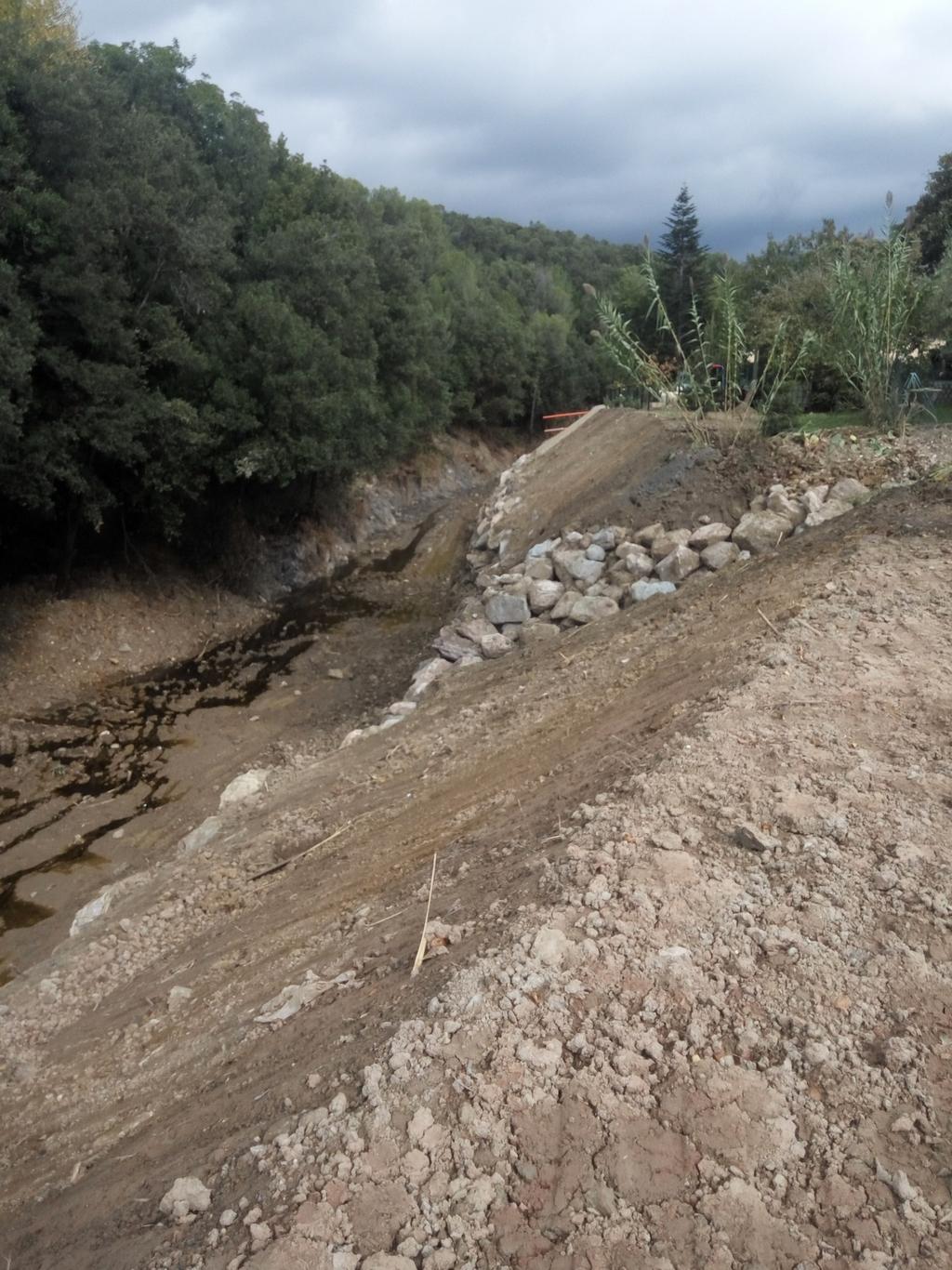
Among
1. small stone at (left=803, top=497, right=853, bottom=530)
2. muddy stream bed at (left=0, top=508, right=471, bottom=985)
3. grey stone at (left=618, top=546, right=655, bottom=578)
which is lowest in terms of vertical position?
muddy stream bed at (left=0, top=508, right=471, bottom=985)

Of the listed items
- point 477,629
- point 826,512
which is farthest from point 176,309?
point 826,512

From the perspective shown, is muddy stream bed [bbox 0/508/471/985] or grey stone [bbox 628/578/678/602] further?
grey stone [bbox 628/578/678/602]

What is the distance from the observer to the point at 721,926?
4.08 meters

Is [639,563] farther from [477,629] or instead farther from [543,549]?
[543,549]

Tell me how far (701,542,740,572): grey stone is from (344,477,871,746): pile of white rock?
1 cm

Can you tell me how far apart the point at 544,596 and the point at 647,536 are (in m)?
1.72

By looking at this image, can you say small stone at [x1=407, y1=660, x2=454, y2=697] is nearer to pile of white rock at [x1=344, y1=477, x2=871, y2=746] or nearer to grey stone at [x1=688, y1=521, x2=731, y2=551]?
pile of white rock at [x1=344, y1=477, x2=871, y2=746]

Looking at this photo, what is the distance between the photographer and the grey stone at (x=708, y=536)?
11.8 meters

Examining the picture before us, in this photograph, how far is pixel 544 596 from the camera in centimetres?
1266

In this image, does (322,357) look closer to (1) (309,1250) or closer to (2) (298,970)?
(2) (298,970)

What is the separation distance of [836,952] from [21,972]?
6.53m

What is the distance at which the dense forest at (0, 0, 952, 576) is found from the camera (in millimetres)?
12586

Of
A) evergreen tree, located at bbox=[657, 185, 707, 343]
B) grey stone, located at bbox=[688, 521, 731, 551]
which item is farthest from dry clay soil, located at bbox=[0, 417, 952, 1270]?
evergreen tree, located at bbox=[657, 185, 707, 343]

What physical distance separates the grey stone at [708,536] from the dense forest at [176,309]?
12.7 ft
